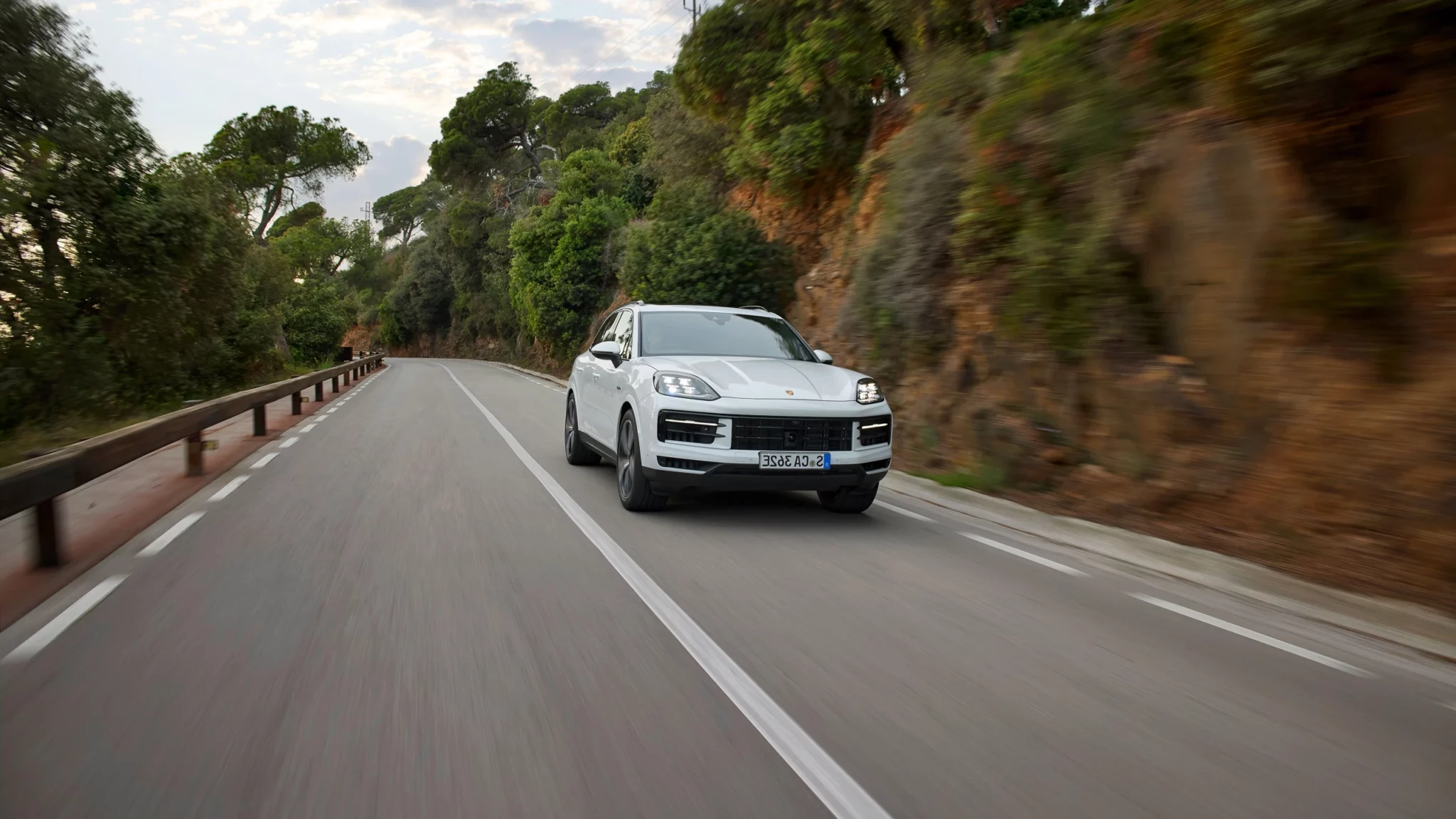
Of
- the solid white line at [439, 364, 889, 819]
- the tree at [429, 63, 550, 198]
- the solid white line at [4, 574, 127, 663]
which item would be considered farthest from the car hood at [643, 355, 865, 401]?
the tree at [429, 63, 550, 198]

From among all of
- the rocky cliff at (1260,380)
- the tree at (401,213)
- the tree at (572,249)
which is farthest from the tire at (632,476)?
the tree at (401,213)

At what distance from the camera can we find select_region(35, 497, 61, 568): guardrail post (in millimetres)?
6004

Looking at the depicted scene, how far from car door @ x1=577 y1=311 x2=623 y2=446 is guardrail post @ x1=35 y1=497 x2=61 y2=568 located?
4.11 meters

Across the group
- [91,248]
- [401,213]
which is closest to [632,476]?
[91,248]

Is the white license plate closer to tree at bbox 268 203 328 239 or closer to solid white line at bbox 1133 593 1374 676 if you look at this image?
solid white line at bbox 1133 593 1374 676

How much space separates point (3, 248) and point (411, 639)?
18.3 metres

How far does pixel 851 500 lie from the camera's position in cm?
797

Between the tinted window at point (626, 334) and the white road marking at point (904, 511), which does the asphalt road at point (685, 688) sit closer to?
the white road marking at point (904, 511)

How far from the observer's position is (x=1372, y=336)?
625 centimetres

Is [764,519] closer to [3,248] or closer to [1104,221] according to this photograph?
[1104,221]

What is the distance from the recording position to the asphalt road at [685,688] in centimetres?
311

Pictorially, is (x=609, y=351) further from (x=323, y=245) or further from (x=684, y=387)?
(x=323, y=245)

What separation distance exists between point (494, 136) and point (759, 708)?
194 feet

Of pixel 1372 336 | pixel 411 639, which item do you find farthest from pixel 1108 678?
pixel 1372 336
